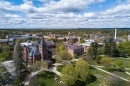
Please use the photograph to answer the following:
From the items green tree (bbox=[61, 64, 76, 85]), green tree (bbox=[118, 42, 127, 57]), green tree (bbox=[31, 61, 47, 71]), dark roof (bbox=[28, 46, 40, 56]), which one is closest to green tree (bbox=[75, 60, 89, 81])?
green tree (bbox=[61, 64, 76, 85])

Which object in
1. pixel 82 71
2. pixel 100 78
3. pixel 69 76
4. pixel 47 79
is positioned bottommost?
pixel 100 78

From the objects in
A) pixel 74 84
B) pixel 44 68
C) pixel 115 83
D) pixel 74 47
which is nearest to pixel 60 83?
pixel 74 84

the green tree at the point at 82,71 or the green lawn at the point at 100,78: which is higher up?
the green tree at the point at 82,71

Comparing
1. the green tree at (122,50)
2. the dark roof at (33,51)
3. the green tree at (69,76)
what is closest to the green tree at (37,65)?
the dark roof at (33,51)

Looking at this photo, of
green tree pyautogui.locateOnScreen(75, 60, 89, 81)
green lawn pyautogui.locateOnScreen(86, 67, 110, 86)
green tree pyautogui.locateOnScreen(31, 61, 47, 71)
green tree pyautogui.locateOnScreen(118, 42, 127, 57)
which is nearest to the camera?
green lawn pyautogui.locateOnScreen(86, 67, 110, 86)

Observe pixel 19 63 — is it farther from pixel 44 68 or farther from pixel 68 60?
pixel 68 60

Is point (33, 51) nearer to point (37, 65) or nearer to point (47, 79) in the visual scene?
point (37, 65)

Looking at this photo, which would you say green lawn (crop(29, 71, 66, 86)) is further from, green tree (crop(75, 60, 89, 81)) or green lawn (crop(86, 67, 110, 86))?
green lawn (crop(86, 67, 110, 86))

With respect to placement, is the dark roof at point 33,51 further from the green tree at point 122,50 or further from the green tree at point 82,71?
the green tree at point 122,50

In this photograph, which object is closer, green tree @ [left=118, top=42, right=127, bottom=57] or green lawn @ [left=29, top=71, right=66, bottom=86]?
green lawn @ [left=29, top=71, right=66, bottom=86]

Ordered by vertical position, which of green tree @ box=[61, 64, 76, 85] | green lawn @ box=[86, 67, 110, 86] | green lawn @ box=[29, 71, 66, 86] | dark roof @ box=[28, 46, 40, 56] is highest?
dark roof @ box=[28, 46, 40, 56]

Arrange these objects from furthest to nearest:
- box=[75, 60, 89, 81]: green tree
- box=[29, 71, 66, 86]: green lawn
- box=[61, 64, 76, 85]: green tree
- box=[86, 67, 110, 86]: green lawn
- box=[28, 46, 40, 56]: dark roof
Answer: box=[28, 46, 40, 56]: dark roof
box=[75, 60, 89, 81]: green tree
box=[86, 67, 110, 86]: green lawn
box=[29, 71, 66, 86]: green lawn
box=[61, 64, 76, 85]: green tree

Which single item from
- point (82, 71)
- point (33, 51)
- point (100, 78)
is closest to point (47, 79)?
point (82, 71)
